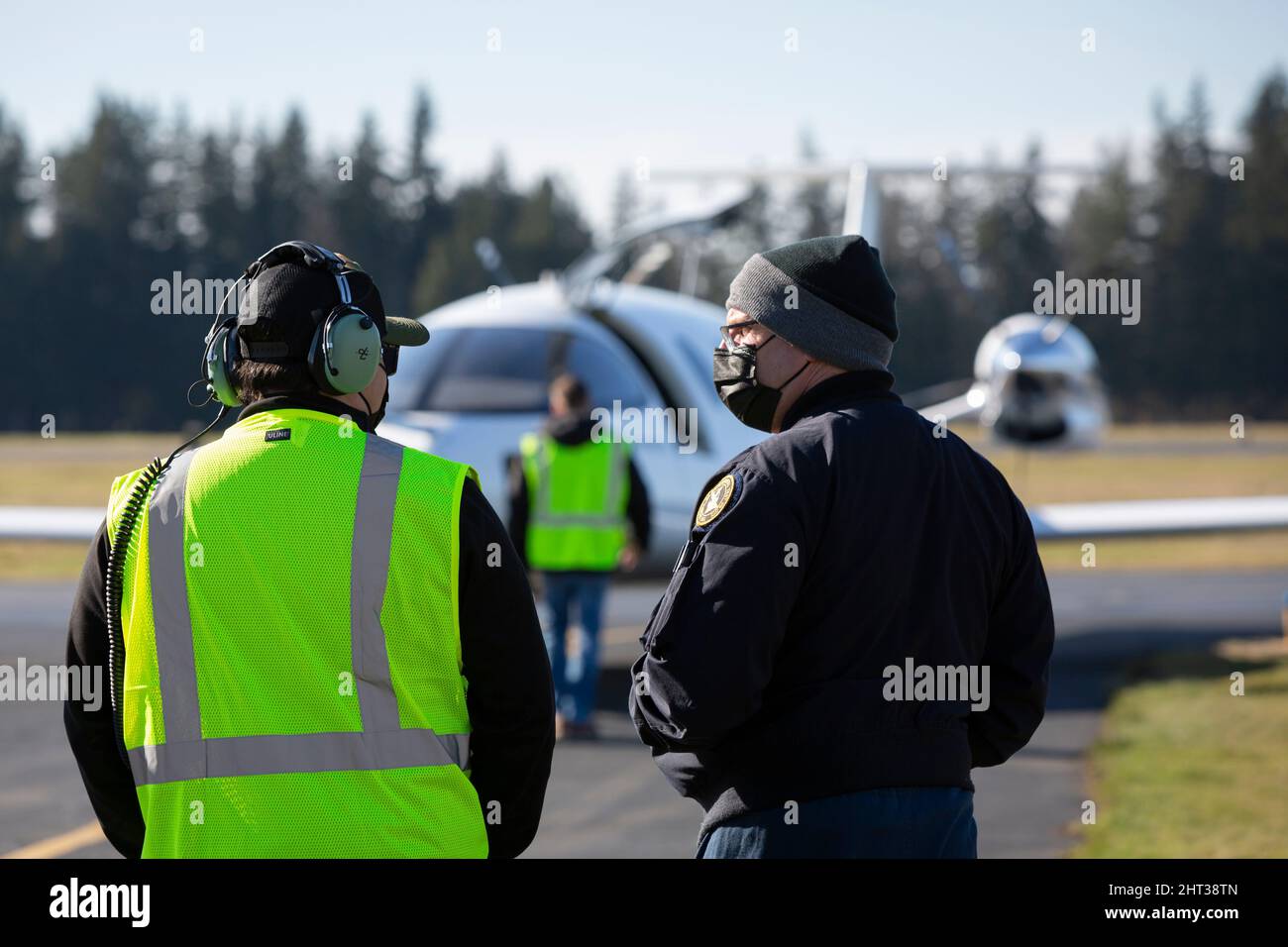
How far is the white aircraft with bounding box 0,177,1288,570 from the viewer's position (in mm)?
10281

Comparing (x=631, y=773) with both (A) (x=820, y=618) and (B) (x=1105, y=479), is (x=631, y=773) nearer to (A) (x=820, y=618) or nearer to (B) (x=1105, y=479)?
(A) (x=820, y=618)

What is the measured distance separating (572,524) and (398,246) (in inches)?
2834

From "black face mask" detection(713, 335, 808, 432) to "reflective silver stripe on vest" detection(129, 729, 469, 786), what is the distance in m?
0.95

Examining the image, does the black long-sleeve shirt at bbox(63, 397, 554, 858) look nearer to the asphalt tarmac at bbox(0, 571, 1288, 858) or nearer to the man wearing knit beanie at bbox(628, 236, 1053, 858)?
the man wearing knit beanie at bbox(628, 236, 1053, 858)

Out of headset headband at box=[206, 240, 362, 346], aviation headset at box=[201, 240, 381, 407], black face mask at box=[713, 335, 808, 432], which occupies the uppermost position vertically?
headset headband at box=[206, 240, 362, 346]

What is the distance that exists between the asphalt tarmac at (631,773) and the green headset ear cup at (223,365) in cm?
386

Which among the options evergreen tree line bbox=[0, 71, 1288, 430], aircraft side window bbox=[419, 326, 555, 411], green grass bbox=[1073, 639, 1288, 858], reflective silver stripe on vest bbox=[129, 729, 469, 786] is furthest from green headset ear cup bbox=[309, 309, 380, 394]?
evergreen tree line bbox=[0, 71, 1288, 430]

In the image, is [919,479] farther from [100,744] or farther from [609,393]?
[609,393]

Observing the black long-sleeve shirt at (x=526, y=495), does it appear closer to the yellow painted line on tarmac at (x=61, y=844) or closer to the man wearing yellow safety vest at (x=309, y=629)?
the yellow painted line on tarmac at (x=61, y=844)

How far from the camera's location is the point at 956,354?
42.2m

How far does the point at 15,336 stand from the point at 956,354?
4767 cm

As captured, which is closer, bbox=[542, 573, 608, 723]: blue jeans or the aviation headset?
the aviation headset
